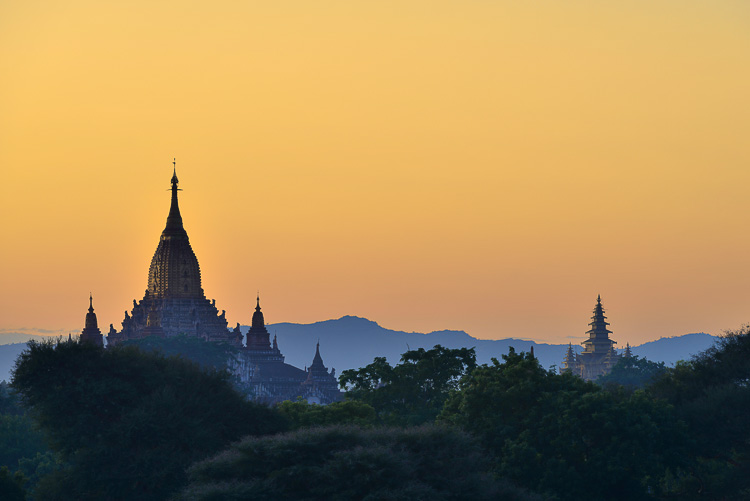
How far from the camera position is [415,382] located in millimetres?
101688

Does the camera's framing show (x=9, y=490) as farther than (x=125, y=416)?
No

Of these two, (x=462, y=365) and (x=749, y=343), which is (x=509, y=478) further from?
(x=462, y=365)

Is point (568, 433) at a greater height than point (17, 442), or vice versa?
point (17, 442)

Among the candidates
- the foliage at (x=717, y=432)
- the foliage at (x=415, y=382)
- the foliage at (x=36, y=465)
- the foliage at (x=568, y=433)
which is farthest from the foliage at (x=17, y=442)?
the foliage at (x=717, y=432)

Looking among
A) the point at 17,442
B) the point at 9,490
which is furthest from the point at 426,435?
the point at 17,442

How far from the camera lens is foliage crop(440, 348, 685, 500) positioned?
70.6 m

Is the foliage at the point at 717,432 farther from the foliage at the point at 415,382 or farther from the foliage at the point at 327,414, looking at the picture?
the foliage at the point at 415,382

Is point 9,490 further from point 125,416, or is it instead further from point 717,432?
point 717,432

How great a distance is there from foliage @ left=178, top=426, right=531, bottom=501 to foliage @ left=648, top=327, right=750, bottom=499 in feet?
53.8

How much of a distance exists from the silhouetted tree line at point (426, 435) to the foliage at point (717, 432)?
0.26 ft

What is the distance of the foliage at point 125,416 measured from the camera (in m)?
68.6

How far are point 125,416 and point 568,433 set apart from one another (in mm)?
22874

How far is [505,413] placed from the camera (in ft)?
250

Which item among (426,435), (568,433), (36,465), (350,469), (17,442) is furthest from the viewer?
(17,442)
